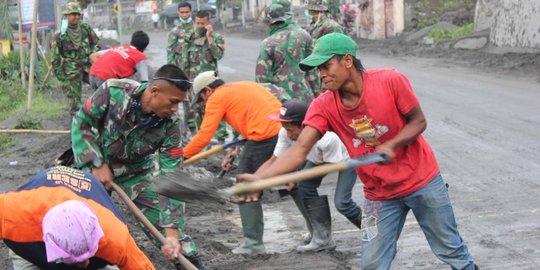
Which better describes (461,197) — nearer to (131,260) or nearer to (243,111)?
(243,111)

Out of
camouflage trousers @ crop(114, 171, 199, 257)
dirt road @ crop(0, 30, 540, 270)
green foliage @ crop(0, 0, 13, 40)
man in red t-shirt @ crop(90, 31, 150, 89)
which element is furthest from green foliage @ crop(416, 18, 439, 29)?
camouflage trousers @ crop(114, 171, 199, 257)

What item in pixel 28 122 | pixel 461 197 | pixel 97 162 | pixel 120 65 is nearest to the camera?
pixel 97 162

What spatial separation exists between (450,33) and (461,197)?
65.1 feet

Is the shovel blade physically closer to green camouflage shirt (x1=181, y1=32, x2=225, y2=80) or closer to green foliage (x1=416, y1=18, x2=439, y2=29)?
green camouflage shirt (x1=181, y1=32, x2=225, y2=80)

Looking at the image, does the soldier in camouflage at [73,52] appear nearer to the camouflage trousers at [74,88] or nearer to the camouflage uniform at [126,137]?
the camouflage trousers at [74,88]

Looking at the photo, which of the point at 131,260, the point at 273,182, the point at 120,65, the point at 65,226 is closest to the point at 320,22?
the point at 120,65

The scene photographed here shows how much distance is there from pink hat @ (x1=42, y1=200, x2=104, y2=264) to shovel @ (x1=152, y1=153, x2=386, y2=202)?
0.77 meters

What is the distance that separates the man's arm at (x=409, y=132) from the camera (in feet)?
17.5

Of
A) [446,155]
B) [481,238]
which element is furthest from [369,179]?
[446,155]

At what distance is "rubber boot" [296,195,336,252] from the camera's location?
312 inches

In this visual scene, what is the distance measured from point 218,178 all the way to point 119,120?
4.27 metres

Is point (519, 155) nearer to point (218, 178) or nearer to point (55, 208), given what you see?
point (218, 178)

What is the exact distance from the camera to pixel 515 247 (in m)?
7.42

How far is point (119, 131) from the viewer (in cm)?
652
